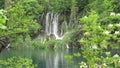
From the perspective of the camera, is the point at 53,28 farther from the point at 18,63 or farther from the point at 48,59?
the point at 18,63

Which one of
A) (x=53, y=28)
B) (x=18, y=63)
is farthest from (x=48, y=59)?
(x=18, y=63)

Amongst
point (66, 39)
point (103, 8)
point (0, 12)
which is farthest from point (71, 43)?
point (0, 12)

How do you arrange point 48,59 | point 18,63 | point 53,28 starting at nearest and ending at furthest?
point 18,63, point 48,59, point 53,28

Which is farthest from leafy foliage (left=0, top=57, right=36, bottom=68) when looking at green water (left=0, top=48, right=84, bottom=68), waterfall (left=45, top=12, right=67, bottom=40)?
waterfall (left=45, top=12, right=67, bottom=40)

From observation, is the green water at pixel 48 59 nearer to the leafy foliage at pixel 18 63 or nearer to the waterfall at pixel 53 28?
the leafy foliage at pixel 18 63

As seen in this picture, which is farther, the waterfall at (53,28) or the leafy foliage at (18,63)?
the waterfall at (53,28)

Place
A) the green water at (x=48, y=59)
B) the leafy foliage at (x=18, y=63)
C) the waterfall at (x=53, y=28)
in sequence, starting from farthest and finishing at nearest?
1. the waterfall at (x=53, y=28)
2. the green water at (x=48, y=59)
3. the leafy foliage at (x=18, y=63)

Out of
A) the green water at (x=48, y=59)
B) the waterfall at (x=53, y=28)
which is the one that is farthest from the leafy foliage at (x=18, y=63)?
the waterfall at (x=53, y=28)

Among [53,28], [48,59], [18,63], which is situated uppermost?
[18,63]

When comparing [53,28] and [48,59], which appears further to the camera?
[53,28]

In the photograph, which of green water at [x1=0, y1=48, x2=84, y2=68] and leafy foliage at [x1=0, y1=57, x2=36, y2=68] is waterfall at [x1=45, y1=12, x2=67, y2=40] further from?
leafy foliage at [x1=0, y1=57, x2=36, y2=68]

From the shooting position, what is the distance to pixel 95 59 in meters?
9.17

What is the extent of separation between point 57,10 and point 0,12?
203 feet

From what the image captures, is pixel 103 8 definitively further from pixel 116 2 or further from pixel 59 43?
pixel 59 43
